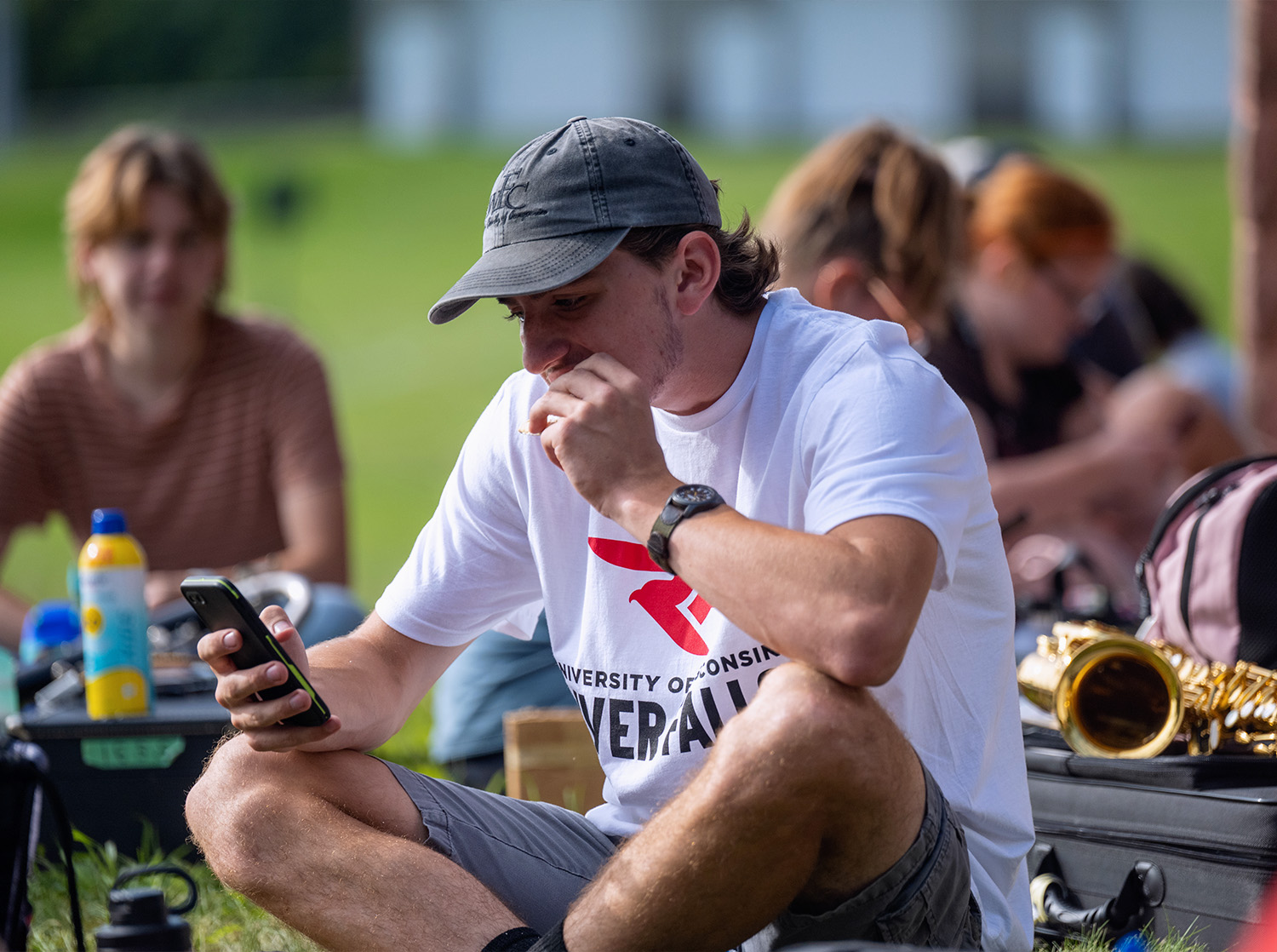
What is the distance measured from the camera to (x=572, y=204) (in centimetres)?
224

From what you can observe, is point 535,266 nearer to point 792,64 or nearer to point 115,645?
point 115,645

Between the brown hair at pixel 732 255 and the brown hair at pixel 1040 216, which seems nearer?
the brown hair at pixel 732 255

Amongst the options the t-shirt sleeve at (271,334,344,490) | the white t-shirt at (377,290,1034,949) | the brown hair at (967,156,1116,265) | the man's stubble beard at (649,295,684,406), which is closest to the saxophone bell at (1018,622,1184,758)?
the white t-shirt at (377,290,1034,949)

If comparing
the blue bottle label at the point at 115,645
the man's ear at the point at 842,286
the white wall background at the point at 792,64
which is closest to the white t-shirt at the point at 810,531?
the blue bottle label at the point at 115,645

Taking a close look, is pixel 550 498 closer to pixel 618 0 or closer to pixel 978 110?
pixel 978 110

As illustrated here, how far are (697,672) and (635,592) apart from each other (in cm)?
18

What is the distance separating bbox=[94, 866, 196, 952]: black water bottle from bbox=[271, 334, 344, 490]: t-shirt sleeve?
2626 millimetres

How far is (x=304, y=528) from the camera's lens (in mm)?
4586

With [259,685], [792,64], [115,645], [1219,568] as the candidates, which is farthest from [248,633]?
[792,64]

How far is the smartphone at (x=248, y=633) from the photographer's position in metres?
2.23

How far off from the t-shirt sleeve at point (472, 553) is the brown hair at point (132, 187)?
257 cm

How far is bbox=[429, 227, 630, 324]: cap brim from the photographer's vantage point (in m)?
2.18

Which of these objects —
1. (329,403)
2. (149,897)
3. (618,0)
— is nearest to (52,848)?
(149,897)

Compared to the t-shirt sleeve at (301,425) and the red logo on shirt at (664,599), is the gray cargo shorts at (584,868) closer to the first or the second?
the red logo on shirt at (664,599)
